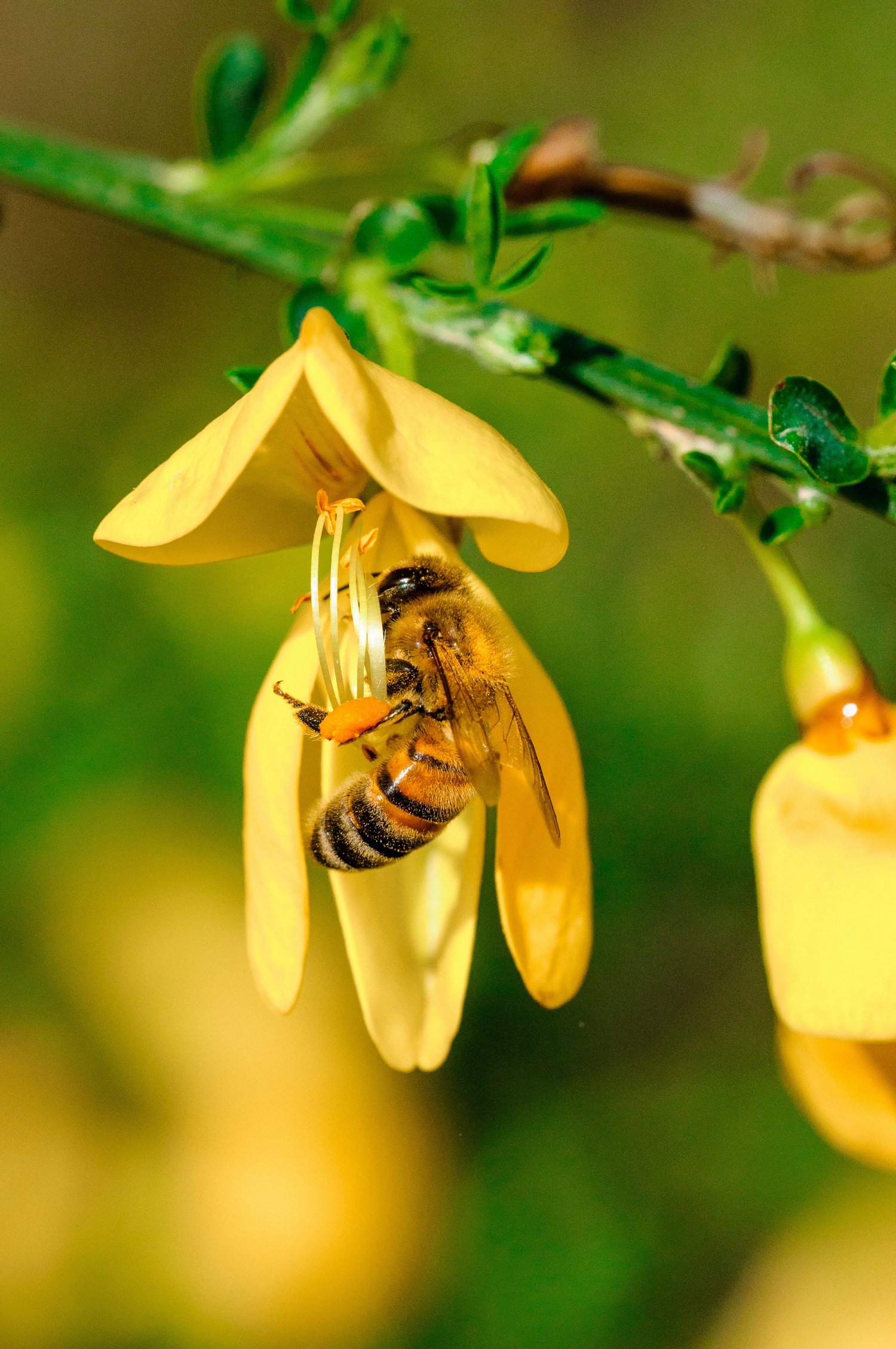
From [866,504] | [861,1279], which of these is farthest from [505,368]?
[861,1279]

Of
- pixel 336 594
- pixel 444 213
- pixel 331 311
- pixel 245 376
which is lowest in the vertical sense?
pixel 336 594

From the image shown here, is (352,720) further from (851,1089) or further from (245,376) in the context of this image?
(851,1089)

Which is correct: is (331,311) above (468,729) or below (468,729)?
above

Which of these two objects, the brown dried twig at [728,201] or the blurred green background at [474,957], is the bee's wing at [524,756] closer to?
the brown dried twig at [728,201]

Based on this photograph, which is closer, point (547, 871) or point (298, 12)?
point (547, 871)

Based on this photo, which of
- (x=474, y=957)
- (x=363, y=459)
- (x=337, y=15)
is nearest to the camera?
(x=363, y=459)

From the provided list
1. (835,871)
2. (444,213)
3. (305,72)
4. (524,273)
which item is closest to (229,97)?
(305,72)

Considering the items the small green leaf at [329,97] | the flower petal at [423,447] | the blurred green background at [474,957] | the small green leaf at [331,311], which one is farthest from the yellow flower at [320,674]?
the blurred green background at [474,957]

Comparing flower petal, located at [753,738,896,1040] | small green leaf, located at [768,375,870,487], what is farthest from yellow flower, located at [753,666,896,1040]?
small green leaf, located at [768,375,870,487]
